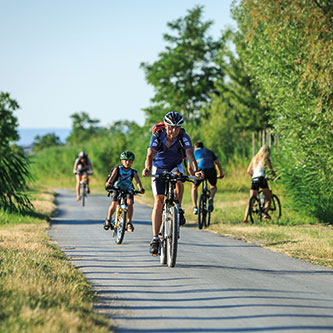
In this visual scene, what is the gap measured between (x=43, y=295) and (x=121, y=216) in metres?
5.78

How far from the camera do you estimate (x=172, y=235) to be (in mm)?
8148

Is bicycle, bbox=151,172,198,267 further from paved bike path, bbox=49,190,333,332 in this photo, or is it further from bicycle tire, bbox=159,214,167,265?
paved bike path, bbox=49,190,333,332

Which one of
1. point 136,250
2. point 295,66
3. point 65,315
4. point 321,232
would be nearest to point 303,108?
point 295,66

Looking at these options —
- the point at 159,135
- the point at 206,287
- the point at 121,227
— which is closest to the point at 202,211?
the point at 121,227

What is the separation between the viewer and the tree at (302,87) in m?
14.5

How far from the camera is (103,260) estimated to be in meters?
9.05

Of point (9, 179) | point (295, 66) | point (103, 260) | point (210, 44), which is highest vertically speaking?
point (210, 44)

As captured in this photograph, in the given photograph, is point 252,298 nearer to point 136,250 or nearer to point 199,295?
point 199,295

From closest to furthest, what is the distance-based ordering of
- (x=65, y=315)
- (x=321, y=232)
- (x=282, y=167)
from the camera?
(x=65, y=315) < (x=321, y=232) < (x=282, y=167)

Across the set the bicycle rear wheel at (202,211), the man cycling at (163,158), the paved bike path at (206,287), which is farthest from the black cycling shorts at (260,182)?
the man cycling at (163,158)

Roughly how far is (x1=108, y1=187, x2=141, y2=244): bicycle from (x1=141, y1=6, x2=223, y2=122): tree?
40.9m

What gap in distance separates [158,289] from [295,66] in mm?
9944

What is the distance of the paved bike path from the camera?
207 inches

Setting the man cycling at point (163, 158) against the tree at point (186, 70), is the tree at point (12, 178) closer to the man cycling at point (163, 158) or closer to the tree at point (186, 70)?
the man cycling at point (163, 158)
